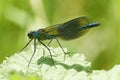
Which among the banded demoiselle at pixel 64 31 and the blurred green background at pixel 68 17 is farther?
the blurred green background at pixel 68 17

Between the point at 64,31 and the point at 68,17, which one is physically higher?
the point at 68,17

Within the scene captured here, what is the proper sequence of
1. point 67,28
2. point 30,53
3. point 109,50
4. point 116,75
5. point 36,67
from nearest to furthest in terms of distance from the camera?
point 116,75 → point 36,67 → point 30,53 → point 67,28 → point 109,50

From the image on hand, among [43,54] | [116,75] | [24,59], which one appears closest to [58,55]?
[43,54]

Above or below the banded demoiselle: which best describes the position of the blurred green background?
above

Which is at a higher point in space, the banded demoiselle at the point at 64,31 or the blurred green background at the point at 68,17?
the blurred green background at the point at 68,17

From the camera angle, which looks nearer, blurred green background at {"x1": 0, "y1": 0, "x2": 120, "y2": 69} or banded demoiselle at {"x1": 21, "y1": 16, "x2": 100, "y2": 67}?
banded demoiselle at {"x1": 21, "y1": 16, "x2": 100, "y2": 67}

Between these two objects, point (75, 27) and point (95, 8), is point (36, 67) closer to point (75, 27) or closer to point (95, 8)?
point (75, 27)

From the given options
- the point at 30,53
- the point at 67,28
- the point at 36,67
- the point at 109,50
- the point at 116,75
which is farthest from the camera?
the point at 109,50

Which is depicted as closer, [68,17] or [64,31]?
[64,31]
